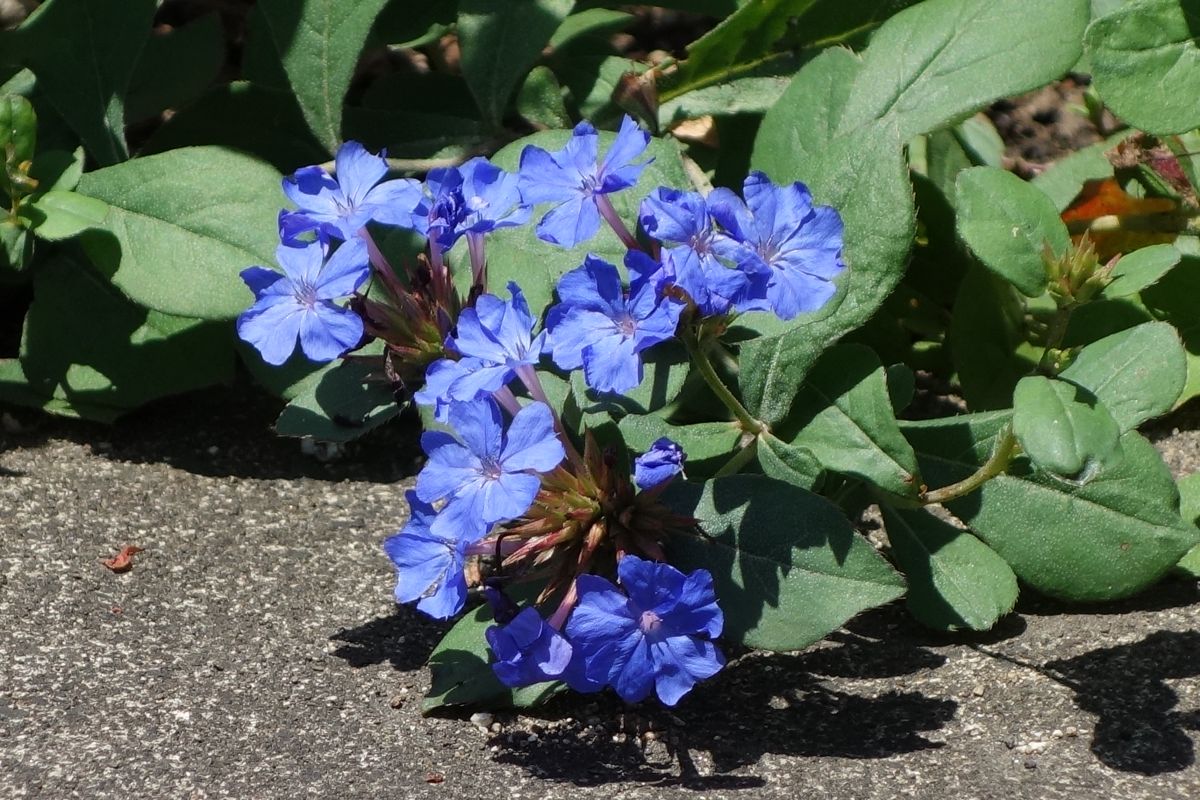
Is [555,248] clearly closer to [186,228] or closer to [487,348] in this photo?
[487,348]

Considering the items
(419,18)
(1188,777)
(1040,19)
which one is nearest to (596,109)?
(419,18)

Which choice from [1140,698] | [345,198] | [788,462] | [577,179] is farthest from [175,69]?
[1140,698]

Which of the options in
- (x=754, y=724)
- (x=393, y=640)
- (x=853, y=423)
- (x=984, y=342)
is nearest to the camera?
(x=754, y=724)

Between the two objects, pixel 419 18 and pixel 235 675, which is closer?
pixel 235 675

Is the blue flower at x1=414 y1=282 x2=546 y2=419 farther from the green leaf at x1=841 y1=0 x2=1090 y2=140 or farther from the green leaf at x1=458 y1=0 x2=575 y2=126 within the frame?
the green leaf at x1=458 y1=0 x2=575 y2=126

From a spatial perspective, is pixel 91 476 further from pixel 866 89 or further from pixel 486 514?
pixel 866 89

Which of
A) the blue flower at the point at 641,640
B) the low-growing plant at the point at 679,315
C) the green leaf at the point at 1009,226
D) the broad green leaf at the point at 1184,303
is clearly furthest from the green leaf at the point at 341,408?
the broad green leaf at the point at 1184,303
